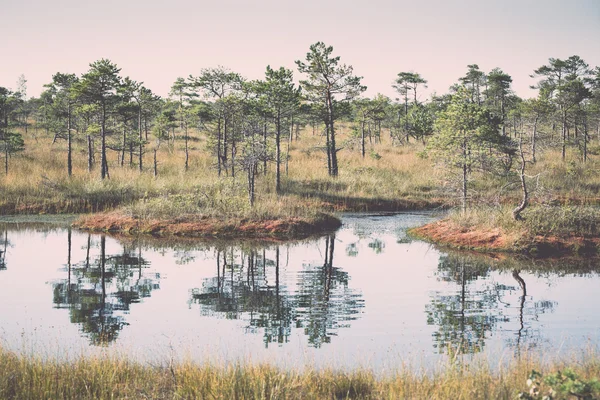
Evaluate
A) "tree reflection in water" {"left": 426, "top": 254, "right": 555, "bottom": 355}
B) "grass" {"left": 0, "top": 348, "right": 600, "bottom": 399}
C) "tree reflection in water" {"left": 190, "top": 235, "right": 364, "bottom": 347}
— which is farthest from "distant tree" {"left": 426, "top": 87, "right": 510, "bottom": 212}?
"grass" {"left": 0, "top": 348, "right": 600, "bottom": 399}

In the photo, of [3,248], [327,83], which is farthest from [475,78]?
[3,248]

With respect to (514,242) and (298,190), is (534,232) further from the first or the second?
(298,190)

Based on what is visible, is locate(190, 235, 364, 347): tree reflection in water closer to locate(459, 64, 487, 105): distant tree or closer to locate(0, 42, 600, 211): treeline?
locate(0, 42, 600, 211): treeline

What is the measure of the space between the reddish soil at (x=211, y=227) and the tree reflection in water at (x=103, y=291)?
5485mm

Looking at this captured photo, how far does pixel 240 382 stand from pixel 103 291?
9554mm

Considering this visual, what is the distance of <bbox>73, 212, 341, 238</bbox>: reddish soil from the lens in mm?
26644

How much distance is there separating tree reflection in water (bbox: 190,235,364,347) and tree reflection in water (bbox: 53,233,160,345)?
191 cm

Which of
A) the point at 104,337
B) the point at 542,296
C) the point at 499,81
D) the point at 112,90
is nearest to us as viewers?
the point at 104,337

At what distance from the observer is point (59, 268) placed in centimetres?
1886

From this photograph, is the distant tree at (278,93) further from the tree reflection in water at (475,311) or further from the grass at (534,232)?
the tree reflection in water at (475,311)

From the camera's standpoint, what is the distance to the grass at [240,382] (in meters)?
7.07

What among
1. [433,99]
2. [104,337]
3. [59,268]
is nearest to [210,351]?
[104,337]

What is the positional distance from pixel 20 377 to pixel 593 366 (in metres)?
8.56

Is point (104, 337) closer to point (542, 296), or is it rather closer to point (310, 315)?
point (310, 315)
